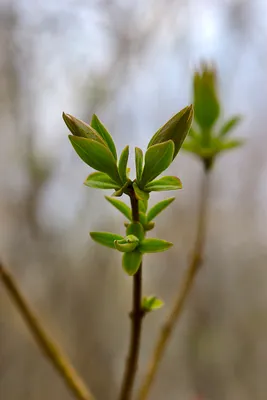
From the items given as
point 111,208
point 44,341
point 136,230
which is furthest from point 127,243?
point 111,208

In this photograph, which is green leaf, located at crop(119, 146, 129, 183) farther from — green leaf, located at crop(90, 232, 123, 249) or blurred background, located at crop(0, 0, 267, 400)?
blurred background, located at crop(0, 0, 267, 400)

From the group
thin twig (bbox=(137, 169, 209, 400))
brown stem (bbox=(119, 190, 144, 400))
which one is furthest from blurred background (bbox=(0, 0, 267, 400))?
brown stem (bbox=(119, 190, 144, 400))

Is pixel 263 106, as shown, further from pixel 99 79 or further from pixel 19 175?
pixel 19 175

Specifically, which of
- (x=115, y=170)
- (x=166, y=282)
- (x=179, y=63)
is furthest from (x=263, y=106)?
(x=115, y=170)

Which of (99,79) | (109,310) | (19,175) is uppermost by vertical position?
(99,79)

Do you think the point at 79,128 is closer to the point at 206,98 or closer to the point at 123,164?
the point at 123,164
